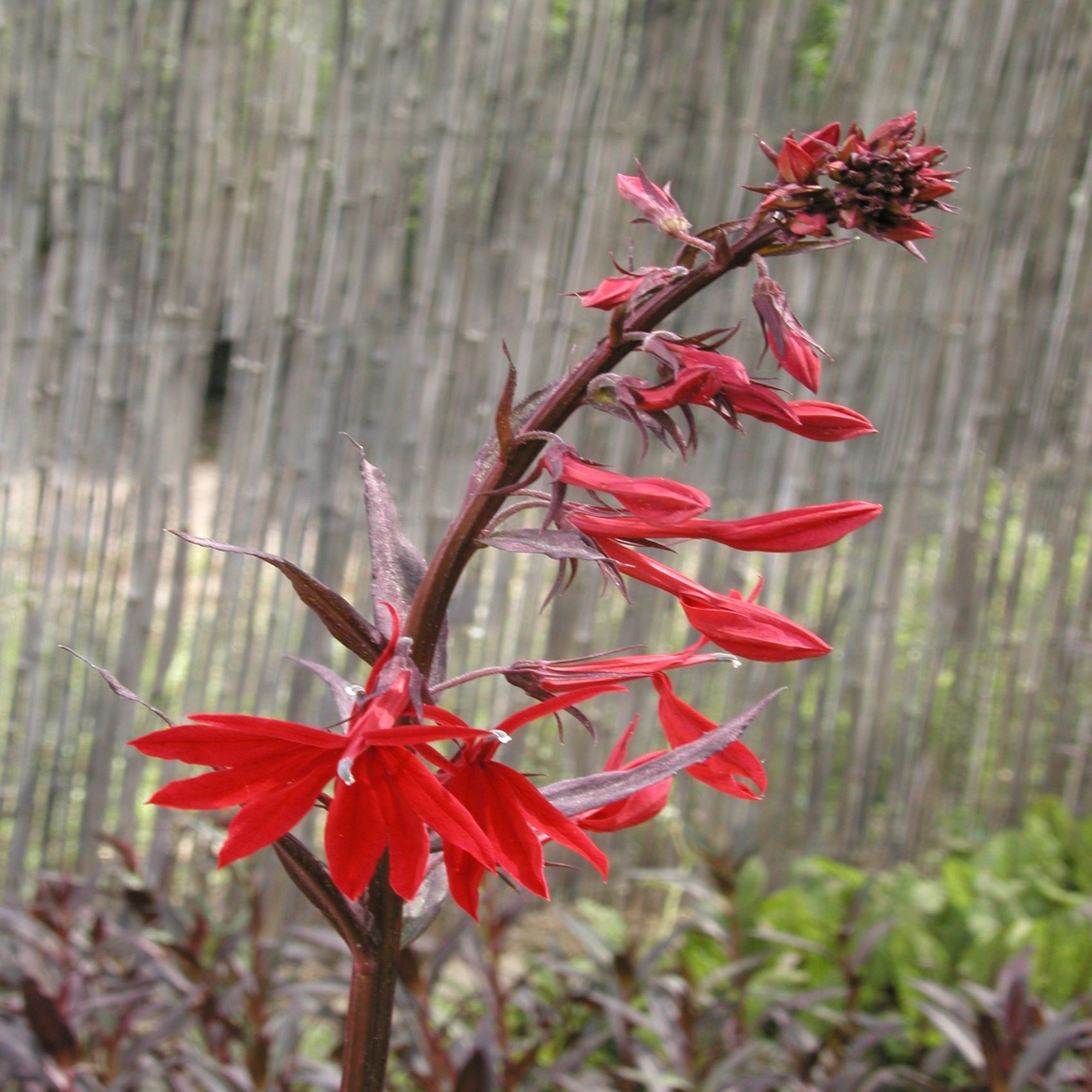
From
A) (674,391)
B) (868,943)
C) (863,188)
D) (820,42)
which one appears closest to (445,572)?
(674,391)

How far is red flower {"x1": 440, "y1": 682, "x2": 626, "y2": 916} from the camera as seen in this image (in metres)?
0.47

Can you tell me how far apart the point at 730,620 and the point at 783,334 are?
0.14 metres

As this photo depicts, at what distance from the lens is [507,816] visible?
49 centimetres

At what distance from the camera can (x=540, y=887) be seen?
1.44 ft

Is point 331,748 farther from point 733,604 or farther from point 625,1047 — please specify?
point 625,1047

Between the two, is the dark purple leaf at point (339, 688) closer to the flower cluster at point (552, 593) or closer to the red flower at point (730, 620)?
the flower cluster at point (552, 593)

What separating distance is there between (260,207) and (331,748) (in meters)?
1.83

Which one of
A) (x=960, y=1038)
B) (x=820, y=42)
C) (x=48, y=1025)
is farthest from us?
(x=820, y=42)

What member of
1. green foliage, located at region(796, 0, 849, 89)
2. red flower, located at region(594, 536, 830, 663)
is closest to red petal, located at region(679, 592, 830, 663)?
red flower, located at region(594, 536, 830, 663)

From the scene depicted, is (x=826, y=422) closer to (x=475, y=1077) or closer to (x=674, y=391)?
(x=674, y=391)

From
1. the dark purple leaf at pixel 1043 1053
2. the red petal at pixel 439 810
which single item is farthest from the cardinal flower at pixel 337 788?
the dark purple leaf at pixel 1043 1053

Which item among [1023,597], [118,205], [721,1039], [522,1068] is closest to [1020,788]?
[1023,597]

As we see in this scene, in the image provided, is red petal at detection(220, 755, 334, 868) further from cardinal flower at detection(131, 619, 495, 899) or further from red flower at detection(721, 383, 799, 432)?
red flower at detection(721, 383, 799, 432)

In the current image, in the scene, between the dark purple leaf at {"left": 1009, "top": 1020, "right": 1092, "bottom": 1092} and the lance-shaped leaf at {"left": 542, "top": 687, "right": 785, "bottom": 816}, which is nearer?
the lance-shaped leaf at {"left": 542, "top": 687, "right": 785, "bottom": 816}
